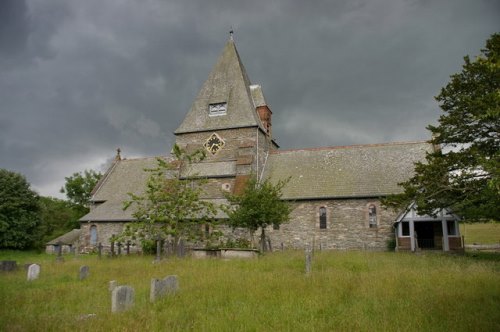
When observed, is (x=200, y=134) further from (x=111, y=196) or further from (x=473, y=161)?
(x=473, y=161)

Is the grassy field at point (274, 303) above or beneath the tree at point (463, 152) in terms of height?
beneath

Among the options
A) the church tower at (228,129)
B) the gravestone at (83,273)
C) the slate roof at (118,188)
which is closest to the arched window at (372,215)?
the church tower at (228,129)

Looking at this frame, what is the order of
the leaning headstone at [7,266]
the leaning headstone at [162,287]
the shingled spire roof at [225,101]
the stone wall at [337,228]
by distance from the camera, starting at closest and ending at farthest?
1. the leaning headstone at [162,287]
2. the leaning headstone at [7,266]
3. the stone wall at [337,228]
4. the shingled spire roof at [225,101]

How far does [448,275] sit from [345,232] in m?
17.4

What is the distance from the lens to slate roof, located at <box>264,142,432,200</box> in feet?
98.5

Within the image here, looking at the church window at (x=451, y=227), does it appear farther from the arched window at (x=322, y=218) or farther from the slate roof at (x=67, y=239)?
the slate roof at (x=67, y=239)

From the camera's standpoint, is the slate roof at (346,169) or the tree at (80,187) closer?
the slate roof at (346,169)

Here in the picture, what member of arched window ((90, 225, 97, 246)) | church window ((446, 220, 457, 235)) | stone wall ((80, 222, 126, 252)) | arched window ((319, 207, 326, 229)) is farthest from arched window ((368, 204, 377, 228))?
arched window ((90, 225, 97, 246))

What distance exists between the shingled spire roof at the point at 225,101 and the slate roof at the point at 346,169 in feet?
15.5

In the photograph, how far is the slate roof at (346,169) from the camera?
30.0 metres

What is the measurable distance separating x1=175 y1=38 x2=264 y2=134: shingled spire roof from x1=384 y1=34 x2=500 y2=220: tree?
17.1 meters

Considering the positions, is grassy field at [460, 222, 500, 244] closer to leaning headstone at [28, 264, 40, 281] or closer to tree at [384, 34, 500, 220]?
tree at [384, 34, 500, 220]

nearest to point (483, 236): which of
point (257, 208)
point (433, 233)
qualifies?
point (433, 233)

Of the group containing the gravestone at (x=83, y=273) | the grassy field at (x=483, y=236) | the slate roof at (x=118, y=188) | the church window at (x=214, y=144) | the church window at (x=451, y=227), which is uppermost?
the church window at (x=214, y=144)
